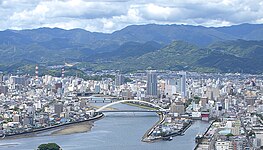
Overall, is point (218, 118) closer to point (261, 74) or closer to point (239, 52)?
point (261, 74)

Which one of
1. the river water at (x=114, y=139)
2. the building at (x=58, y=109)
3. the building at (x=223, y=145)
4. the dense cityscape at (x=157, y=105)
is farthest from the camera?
the building at (x=58, y=109)

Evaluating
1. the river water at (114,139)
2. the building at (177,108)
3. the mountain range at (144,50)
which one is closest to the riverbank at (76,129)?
the river water at (114,139)

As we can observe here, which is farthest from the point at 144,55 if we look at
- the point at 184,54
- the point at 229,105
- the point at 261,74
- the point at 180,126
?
the point at 180,126

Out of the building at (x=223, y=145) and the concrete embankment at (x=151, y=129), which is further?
the concrete embankment at (x=151, y=129)

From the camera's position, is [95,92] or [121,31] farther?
[121,31]

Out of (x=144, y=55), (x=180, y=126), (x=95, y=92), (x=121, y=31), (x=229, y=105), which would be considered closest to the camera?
(x=180, y=126)

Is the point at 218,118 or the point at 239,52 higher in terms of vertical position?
the point at 239,52

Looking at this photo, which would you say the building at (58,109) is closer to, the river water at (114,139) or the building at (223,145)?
the river water at (114,139)
